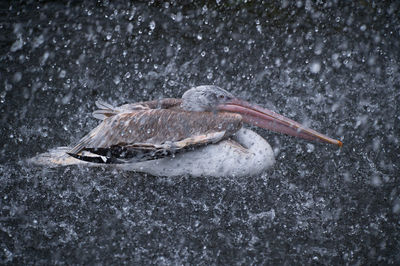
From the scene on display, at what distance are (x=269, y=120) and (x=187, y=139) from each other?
625mm

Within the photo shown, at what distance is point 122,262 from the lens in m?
2.55

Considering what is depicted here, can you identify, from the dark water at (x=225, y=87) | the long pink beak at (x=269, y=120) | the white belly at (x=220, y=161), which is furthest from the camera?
the long pink beak at (x=269, y=120)

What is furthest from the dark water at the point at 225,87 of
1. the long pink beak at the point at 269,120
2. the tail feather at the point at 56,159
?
the long pink beak at the point at 269,120

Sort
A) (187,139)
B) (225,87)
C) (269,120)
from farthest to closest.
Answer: (225,87)
(269,120)
(187,139)

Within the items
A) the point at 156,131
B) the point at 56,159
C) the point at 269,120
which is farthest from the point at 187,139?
the point at 56,159

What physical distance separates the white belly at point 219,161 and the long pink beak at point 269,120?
12cm

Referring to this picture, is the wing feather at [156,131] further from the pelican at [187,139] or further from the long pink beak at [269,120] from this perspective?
the long pink beak at [269,120]

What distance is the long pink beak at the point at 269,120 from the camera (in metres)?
3.00

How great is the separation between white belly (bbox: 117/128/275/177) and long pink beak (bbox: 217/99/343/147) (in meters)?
0.16

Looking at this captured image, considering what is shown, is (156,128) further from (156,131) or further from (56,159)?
(56,159)

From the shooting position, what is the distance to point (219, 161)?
2828 mm

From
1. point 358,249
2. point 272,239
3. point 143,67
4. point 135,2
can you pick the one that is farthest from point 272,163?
point 135,2

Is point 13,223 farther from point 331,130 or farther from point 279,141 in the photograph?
point 331,130

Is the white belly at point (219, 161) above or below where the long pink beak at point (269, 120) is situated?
below
